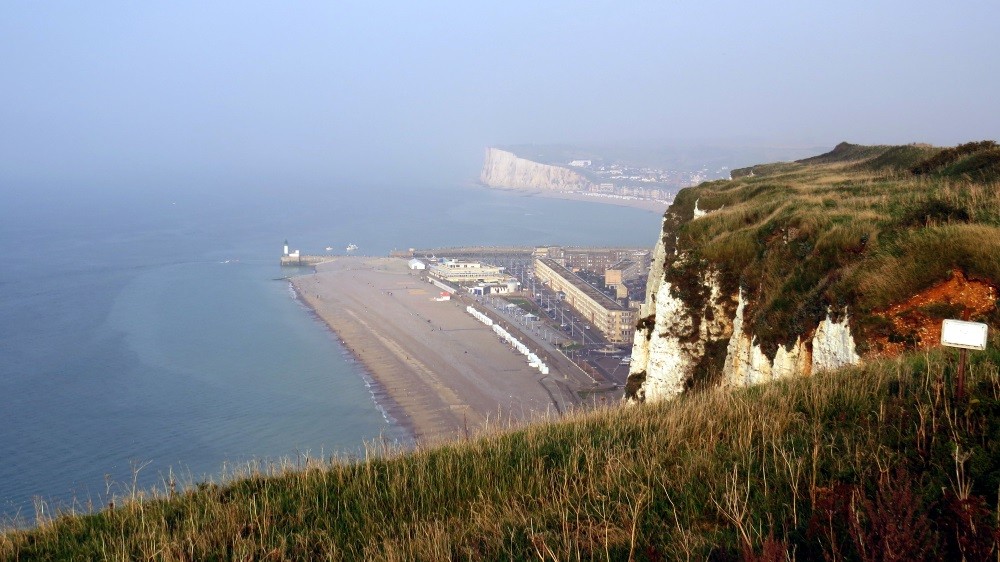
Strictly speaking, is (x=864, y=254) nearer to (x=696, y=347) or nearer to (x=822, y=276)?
(x=822, y=276)

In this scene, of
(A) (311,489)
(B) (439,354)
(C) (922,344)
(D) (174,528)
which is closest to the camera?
(D) (174,528)

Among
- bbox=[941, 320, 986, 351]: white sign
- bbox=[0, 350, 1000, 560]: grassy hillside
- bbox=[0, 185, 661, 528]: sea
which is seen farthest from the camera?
bbox=[0, 185, 661, 528]: sea

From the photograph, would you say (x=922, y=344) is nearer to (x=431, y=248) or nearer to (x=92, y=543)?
(x=92, y=543)

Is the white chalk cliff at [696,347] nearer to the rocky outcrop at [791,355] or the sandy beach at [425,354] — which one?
the rocky outcrop at [791,355]

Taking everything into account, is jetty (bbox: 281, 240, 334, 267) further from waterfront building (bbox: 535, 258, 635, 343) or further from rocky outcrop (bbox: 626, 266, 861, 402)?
rocky outcrop (bbox: 626, 266, 861, 402)

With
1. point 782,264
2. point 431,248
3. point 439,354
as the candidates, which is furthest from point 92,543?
point 431,248

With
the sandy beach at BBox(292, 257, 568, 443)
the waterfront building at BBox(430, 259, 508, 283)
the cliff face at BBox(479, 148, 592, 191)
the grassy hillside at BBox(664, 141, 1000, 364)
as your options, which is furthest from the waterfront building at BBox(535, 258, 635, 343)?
the cliff face at BBox(479, 148, 592, 191)

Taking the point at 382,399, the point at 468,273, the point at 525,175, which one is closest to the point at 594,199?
the point at 525,175
